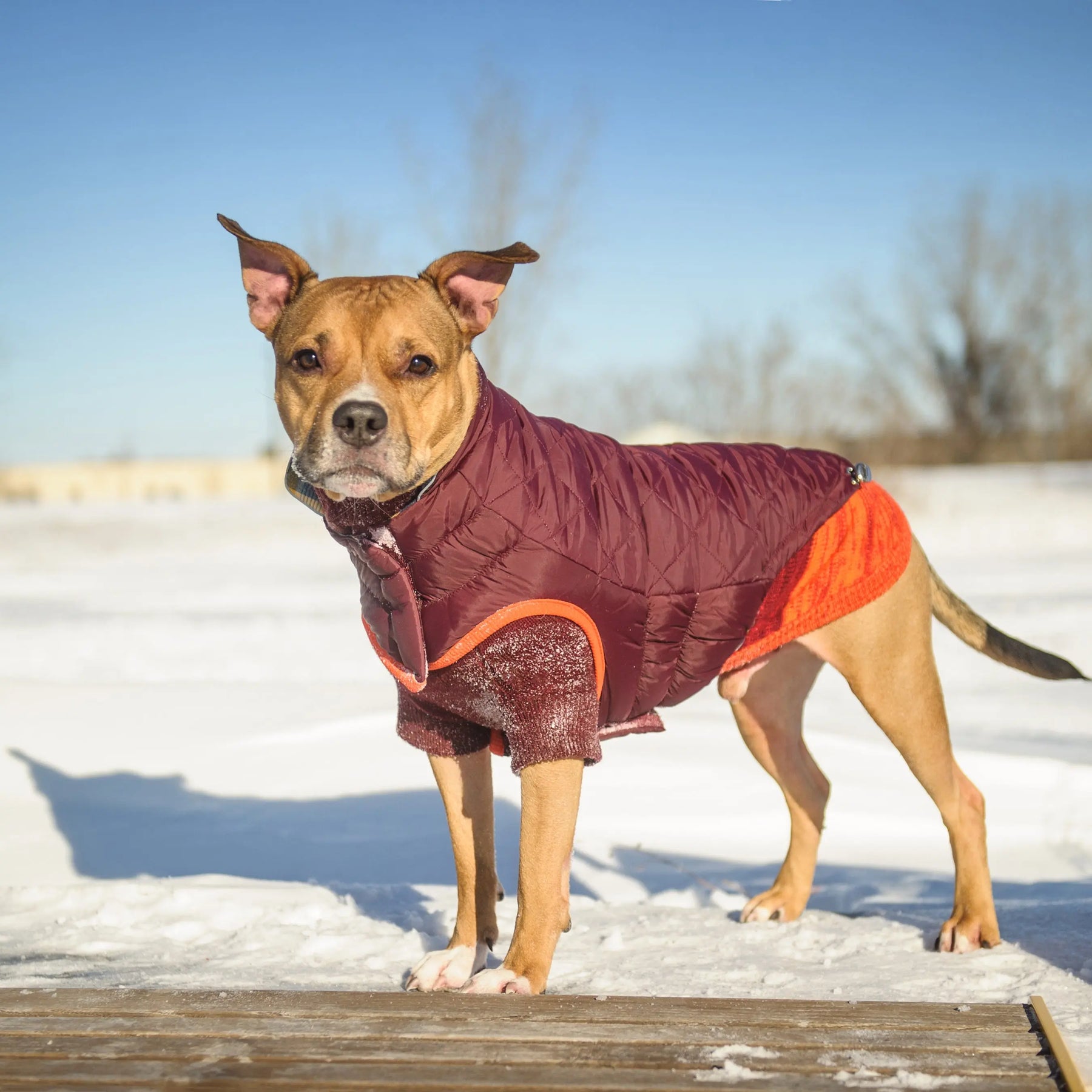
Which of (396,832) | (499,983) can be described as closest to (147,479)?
(396,832)

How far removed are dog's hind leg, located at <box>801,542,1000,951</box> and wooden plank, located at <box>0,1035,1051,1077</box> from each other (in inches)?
64.4

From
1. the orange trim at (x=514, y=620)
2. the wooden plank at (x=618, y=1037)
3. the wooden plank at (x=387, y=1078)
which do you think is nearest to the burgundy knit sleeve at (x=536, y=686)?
the orange trim at (x=514, y=620)

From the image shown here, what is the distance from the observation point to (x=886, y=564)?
4254 millimetres

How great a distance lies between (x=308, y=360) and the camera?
340 cm

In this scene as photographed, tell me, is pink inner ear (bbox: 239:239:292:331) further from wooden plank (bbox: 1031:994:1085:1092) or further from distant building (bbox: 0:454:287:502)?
Result: distant building (bbox: 0:454:287:502)

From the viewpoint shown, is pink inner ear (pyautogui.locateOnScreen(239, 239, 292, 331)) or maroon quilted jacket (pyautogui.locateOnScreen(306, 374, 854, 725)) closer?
maroon quilted jacket (pyautogui.locateOnScreen(306, 374, 854, 725))

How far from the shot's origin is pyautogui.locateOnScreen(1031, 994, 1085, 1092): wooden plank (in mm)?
2408

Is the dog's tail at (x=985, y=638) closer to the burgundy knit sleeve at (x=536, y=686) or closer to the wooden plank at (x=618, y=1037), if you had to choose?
the burgundy knit sleeve at (x=536, y=686)

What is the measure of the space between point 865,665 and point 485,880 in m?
1.56

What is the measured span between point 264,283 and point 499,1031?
2.34m

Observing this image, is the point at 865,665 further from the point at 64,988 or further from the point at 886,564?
the point at 64,988

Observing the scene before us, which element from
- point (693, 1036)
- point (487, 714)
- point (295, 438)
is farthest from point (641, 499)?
point (693, 1036)

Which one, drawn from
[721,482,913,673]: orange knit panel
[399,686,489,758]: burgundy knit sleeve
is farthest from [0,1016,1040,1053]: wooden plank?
[721,482,913,673]: orange knit panel

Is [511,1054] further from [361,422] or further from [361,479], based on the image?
[361,422]
